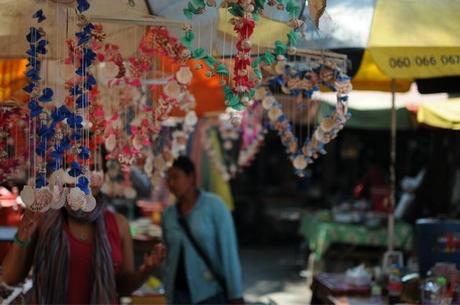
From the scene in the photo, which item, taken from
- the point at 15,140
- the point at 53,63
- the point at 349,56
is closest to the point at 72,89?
the point at 53,63

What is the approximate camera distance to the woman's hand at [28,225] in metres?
3.13

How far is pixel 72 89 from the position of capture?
2.72 meters

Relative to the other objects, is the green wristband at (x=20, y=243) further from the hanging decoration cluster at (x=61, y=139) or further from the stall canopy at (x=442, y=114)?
the stall canopy at (x=442, y=114)

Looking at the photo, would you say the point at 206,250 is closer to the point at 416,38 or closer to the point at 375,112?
the point at 416,38

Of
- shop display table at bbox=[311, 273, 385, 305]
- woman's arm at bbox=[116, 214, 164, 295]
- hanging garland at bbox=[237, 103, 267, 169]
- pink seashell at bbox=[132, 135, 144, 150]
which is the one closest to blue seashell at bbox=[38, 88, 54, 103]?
pink seashell at bbox=[132, 135, 144, 150]

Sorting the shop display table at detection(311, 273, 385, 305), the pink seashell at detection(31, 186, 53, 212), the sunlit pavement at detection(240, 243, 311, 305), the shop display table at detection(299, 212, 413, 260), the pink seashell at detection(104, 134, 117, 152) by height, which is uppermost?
the pink seashell at detection(104, 134, 117, 152)

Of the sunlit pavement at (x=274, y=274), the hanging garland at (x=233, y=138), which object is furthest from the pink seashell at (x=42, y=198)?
the sunlit pavement at (x=274, y=274)

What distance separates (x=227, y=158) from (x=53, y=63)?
215 inches

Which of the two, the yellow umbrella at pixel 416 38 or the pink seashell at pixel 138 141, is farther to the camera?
the pink seashell at pixel 138 141

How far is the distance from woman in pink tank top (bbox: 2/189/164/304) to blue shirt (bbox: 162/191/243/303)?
86 cm

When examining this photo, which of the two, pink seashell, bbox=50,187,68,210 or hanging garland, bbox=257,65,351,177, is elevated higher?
hanging garland, bbox=257,65,351,177

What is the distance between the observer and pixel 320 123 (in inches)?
147

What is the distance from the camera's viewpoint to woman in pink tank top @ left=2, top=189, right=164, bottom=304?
3387 millimetres

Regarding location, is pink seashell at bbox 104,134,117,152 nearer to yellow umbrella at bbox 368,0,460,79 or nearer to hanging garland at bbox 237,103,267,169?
yellow umbrella at bbox 368,0,460,79
